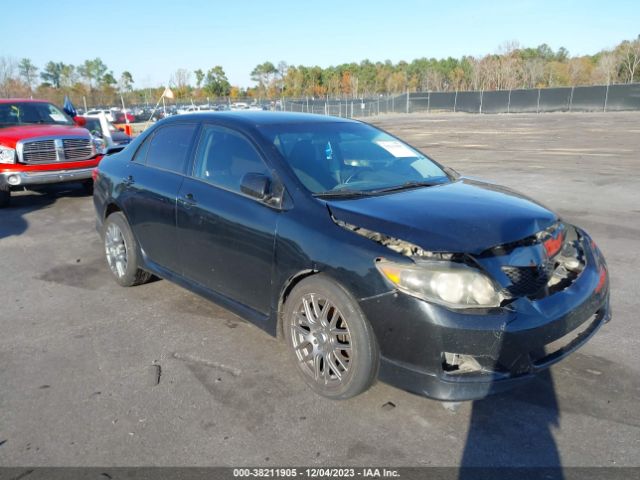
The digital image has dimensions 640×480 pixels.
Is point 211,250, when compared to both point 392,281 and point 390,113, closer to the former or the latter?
point 392,281

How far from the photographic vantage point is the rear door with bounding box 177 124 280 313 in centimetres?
349

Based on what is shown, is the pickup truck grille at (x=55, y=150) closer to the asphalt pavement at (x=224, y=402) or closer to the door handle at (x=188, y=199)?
the asphalt pavement at (x=224, y=402)

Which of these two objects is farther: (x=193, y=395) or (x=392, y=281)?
(x=193, y=395)

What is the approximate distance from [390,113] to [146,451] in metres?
60.2

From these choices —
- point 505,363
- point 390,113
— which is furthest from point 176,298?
point 390,113

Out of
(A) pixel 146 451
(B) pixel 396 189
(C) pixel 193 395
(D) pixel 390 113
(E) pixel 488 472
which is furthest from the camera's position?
(D) pixel 390 113

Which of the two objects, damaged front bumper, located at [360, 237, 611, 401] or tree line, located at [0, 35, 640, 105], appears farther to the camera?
tree line, located at [0, 35, 640, 105]

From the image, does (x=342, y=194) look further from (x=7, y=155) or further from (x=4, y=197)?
(x=4, y=197)

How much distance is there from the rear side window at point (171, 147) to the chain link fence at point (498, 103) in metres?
41.1

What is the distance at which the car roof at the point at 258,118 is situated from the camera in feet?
13.2

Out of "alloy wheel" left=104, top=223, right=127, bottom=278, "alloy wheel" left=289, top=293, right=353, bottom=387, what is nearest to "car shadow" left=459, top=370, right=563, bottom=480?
"alloy wheel" left=289, top=293, right=353, bottom=387

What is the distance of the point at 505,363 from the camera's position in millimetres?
2678

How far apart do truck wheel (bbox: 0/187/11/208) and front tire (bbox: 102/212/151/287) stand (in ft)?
15.6

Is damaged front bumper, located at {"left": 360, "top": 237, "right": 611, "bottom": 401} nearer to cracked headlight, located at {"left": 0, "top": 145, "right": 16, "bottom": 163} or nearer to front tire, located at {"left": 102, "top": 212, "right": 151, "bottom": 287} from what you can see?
front tire, located at {"left": 102, "top": 212, "right": 151, "bottom": 287}
